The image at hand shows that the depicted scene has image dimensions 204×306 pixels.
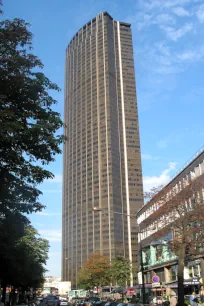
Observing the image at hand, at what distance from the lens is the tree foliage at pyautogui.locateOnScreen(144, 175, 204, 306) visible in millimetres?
29750

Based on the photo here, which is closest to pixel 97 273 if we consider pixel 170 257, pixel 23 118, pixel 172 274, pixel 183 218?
pixel 172 274

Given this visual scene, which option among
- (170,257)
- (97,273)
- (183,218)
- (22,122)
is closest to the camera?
(22,122)

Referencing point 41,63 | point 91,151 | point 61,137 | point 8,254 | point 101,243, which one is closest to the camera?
point 61,137

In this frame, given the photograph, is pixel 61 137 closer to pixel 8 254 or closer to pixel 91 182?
pixel 8 254

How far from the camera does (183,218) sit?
30.8 m

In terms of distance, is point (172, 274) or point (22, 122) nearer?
point (22, 122)

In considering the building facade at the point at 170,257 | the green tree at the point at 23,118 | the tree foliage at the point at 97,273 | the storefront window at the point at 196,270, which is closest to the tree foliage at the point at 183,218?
the building facade at the point at 170,257

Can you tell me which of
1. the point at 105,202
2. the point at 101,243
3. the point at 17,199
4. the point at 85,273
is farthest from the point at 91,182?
the point at 17,199

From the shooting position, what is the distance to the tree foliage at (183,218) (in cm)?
2975

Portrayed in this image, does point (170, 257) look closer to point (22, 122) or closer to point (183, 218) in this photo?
point (183, 218)

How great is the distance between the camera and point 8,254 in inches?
1232

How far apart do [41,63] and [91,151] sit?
18111 centimetres

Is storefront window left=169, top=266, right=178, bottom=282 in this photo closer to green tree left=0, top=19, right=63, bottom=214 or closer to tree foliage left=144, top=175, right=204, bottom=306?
tree foliage left=144, top=175, right=204, bottom=306

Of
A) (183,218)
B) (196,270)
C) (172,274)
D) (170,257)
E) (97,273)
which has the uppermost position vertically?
(183,218)
